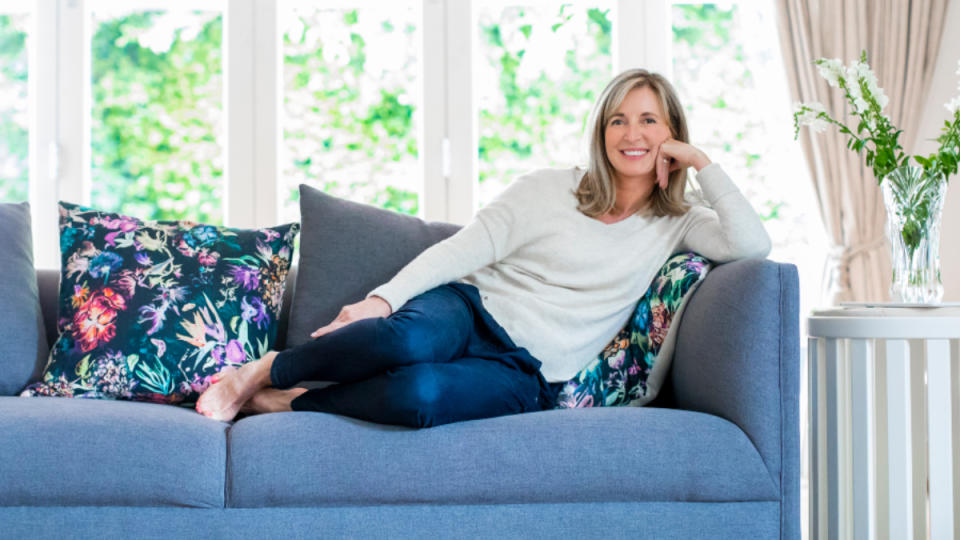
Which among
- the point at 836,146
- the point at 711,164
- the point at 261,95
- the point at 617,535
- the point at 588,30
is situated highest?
the point at 588,30

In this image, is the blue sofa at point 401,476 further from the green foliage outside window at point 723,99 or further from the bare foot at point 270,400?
the green foliage outside window at point 723,99

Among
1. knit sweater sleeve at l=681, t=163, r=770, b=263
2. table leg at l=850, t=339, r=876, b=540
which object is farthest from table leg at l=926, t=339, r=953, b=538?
knit sweater sleeve at l=681, t=163, r=770, b=263

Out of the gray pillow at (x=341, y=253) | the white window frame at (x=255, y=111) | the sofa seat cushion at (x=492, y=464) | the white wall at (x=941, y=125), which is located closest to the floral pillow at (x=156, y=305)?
the gray pillow at (x=341, y=253)

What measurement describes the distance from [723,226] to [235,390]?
1.09 metres

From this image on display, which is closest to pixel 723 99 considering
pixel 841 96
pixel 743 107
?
pixel 743 107

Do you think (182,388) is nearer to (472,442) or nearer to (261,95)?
(472,442)

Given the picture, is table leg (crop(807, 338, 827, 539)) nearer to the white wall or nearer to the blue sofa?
the blue sofa

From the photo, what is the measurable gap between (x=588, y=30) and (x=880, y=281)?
4.62 ft

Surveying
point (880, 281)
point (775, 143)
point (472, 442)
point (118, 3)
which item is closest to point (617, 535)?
point (472, 442)

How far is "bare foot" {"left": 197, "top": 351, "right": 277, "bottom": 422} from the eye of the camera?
1.71m

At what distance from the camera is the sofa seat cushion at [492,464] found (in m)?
1.42

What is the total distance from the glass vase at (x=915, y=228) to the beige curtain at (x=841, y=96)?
1.20 meters

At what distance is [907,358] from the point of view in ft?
5.40

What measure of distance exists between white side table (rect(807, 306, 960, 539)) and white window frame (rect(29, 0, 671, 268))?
66.4 inches
